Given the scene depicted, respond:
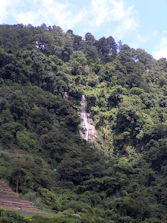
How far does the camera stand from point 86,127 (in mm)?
36094

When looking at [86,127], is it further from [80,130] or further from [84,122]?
[80,130]

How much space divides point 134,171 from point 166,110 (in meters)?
14.0

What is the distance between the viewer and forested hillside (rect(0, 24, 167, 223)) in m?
22.2

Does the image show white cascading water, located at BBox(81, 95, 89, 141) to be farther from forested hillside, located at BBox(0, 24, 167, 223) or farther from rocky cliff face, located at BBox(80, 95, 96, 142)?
forested hillside, located at BBox(0, 24, 167, 223)

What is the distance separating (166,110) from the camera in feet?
134

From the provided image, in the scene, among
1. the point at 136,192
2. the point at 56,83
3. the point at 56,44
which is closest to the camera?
the point at 136,192

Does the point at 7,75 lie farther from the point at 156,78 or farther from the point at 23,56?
the point at 156,78

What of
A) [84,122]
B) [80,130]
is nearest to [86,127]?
[84,122]

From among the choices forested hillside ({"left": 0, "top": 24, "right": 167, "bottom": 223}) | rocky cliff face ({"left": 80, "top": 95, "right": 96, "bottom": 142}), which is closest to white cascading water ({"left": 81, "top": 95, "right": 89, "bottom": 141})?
rocky cliff face ({"left": 80, "top": 95, "right": 96, "bottom": 142})

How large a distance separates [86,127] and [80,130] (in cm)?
117

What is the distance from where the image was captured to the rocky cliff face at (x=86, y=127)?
3525 cm

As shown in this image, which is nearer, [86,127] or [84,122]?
[86,127]

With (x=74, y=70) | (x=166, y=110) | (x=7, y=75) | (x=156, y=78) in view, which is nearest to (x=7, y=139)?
(x=7, y=75)

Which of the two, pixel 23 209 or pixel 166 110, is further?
pixel 166 110
